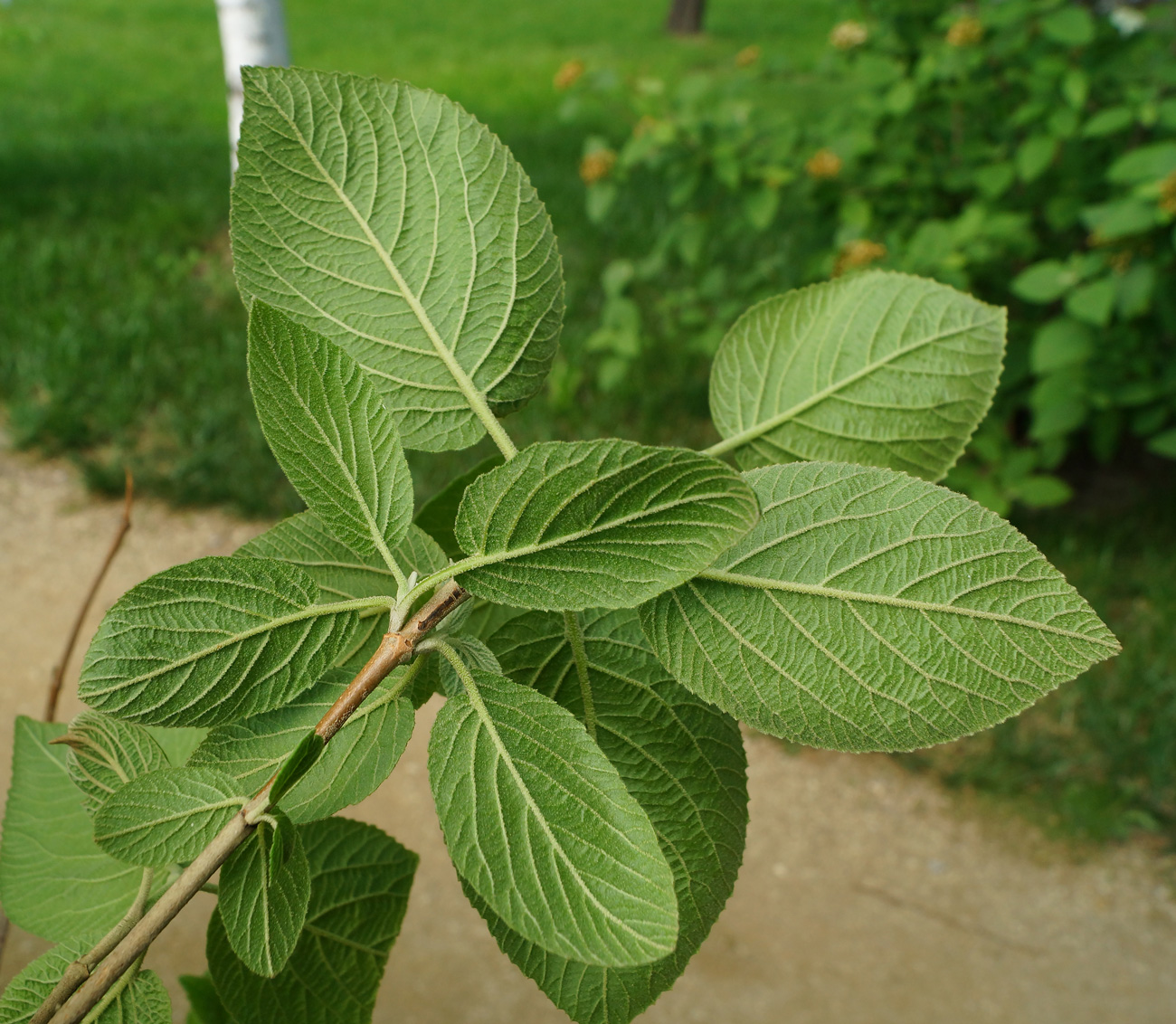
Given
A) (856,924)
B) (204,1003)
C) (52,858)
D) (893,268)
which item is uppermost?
(52,858)

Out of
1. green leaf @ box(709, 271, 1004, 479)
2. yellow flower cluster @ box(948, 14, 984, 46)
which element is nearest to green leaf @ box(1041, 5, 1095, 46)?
yellow flower cluster @ box(948, 14, 984, 46)

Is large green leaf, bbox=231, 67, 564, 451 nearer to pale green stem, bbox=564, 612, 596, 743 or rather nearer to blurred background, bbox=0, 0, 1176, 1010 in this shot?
pale green stem, bbox=564, 612, 596, 743

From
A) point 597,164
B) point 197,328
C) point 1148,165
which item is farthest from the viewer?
point 197,328

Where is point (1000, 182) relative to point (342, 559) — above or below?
below

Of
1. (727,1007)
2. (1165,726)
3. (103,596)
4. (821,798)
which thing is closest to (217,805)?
(727,1007)

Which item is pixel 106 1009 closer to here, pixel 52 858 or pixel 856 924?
pixel 52 858

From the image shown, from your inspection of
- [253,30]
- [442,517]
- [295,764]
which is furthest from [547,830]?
[253,30]

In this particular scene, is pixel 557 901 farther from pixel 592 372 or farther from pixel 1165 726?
pixel 592 372
